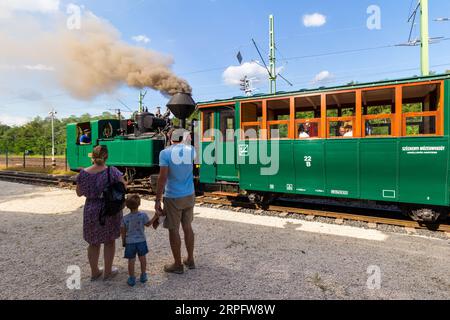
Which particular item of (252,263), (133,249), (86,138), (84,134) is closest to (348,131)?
(252,263)

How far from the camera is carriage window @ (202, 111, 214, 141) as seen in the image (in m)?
8.72

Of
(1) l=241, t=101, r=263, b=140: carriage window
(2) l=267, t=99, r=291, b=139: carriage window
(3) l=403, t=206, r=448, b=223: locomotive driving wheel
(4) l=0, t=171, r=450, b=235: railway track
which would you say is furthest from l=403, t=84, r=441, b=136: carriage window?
(1) l=241, t=101, r=263, b=140: carriage window

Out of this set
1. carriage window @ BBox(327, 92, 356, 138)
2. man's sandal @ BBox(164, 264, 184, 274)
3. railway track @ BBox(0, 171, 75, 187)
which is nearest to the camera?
man's sandal @ BBox(164, 264, 184, 274)

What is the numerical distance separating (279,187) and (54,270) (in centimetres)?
527

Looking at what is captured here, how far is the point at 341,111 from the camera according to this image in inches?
305

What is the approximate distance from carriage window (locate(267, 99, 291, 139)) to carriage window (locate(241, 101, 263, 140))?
0.31 meters

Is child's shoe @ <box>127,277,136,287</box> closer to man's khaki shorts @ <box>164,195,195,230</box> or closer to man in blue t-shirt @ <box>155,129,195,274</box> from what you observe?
man in blue t-shirt @ <box>155,129,195,274</box>

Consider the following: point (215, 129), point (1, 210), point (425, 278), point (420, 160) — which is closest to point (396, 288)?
point (425, 278)

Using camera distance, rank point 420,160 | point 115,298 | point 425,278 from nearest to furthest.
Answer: point 115,298 → point 425,278 → point 420,160

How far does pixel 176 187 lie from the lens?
13.0ft

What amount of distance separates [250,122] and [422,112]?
13.0 ft

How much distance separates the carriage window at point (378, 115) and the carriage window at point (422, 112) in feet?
1.01

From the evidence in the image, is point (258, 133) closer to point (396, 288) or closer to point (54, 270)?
point (396, 288)

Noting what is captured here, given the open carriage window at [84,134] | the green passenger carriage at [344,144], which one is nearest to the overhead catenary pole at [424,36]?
the green passenger carriage at [344,144]
